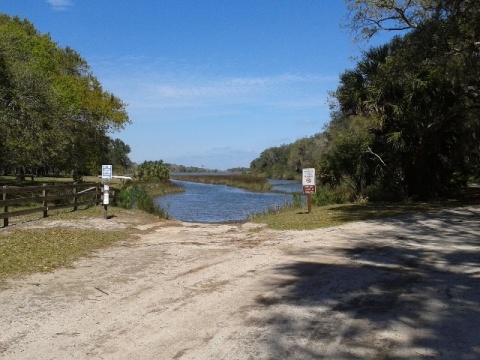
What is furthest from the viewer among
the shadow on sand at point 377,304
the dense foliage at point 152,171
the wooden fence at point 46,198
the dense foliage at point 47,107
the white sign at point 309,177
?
the dense foliage at point 152,171

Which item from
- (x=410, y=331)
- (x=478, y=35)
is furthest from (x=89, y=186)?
(x=410, y=331)

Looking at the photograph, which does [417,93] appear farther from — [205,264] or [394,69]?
[205,264]

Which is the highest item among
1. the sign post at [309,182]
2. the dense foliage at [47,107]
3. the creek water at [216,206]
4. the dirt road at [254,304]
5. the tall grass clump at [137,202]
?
the dense foliage at [47,107]

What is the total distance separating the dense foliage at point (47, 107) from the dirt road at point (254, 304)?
1277 centimetres

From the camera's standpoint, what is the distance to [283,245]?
33.8ft

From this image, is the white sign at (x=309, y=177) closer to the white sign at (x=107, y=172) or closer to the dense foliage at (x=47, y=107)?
the white sign at (x=107, y=172)

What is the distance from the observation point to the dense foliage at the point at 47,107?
2022 cm

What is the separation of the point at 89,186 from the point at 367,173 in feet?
41.6

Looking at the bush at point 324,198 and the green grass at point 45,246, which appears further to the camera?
the bush at point 324,198

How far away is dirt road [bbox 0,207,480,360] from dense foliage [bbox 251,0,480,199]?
25.5 feet

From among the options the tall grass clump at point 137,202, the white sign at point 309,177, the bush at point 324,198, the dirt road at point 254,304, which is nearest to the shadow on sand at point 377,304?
the dirt road at point 254,304

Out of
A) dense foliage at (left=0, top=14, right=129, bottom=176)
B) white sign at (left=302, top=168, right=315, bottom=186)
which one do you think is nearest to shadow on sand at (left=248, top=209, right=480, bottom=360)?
white sign at (left=302, top=168, right=315, bottom=186)

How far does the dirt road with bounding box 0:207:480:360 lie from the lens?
451cm

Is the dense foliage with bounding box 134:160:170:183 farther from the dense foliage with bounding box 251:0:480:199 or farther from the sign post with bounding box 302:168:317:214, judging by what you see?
the sign post with bounding box 302:168:317:214
